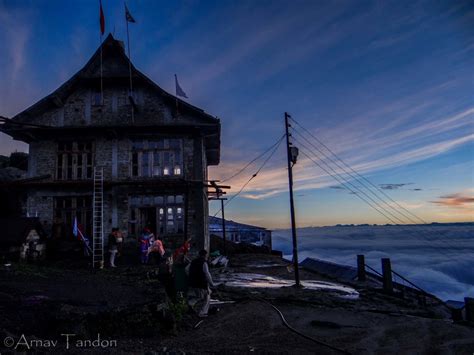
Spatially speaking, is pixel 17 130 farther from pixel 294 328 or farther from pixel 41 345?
pixel 294 328

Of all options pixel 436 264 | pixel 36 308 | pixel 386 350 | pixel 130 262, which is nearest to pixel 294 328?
pixel 386 350

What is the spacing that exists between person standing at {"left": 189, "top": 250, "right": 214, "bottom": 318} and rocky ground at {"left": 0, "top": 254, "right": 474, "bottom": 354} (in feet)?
1.45

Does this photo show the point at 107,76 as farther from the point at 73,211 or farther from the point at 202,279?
the point at 202,279

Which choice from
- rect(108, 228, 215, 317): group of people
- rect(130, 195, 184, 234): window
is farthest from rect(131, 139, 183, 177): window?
rect(108, 228, 215, 317): group of people

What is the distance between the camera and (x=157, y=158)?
57.5ft

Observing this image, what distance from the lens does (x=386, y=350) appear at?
5809mm

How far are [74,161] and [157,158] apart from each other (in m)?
5.06

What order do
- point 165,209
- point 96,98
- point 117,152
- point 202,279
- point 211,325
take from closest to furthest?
point 211,325, point 202,279, point 165,209, point 117,152, point 96,98


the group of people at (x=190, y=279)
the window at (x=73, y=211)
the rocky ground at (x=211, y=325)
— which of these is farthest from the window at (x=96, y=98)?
the group of people at (x=190, y=279)

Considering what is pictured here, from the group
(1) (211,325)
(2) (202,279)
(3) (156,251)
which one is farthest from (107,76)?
(1) (211,325)

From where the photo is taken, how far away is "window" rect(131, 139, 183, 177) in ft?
57.0

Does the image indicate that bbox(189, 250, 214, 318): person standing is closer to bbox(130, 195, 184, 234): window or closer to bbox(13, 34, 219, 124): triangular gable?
bbox(130, 195, 184, 234): window

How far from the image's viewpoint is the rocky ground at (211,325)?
18.7ft

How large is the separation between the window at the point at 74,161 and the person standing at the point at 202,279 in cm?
1234
